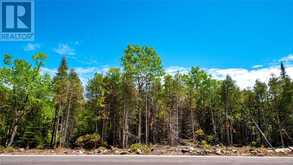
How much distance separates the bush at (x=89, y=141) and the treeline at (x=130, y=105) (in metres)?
0.28

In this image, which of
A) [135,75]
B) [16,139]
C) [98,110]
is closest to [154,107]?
[98,110]

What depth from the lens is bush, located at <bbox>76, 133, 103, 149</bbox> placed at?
38244mm

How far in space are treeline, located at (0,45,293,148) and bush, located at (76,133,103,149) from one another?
0.28 meters

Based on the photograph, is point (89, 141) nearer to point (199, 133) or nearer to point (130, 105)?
point (130, 105)

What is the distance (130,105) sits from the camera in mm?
39875

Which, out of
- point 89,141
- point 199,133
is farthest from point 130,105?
point 199,133

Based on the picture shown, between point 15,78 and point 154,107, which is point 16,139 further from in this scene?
point 154,107

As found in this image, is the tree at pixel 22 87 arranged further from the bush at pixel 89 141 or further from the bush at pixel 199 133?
the bush at pixel 199 133

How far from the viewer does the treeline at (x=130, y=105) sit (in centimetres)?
3625

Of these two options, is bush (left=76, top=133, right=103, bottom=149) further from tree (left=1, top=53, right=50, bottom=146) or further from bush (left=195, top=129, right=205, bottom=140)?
bush (left=195, top=129, right=205, bottom=140)

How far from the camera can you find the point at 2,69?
34969 millimetres

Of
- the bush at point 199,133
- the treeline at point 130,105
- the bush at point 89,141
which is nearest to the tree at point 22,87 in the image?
the treeline at point 130,105

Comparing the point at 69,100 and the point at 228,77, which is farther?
the point at 228,77

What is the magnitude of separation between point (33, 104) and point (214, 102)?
29365 millimetres
